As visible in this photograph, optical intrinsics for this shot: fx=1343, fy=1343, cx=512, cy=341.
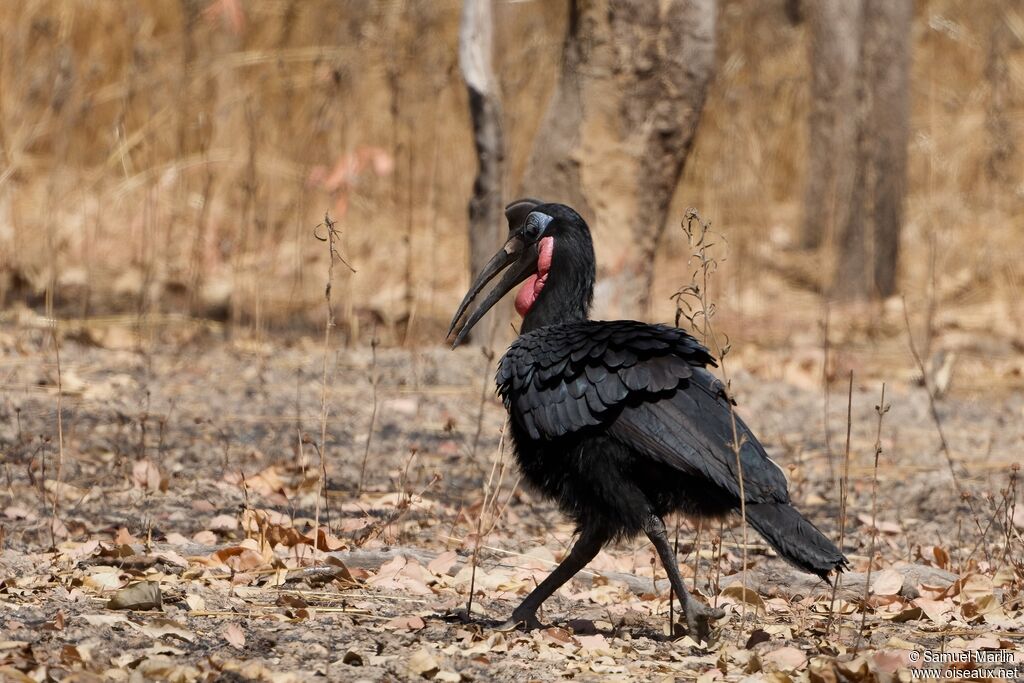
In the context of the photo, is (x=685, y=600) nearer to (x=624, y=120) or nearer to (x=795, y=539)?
(x=795, y=539)

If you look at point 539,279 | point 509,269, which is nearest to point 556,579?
point 539,279

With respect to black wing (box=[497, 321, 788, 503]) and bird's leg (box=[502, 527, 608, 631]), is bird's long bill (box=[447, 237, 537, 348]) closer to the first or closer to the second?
black wing (box=[497, 321, 788, 503])

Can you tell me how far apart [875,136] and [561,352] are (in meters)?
6.41

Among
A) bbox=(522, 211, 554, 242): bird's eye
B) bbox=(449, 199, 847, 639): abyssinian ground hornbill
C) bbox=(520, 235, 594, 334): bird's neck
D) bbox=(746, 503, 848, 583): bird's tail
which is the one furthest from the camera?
bbox=(522, 211, 554, 242): bird's eye

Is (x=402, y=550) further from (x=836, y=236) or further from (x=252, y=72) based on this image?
(x=252, y=72)

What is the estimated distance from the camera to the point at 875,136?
30.9ft

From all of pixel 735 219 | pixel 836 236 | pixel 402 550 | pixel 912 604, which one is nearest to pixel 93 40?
pixel 735 219

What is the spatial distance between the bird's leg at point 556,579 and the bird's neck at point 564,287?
0.75 meters

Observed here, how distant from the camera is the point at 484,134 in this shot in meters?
6.95

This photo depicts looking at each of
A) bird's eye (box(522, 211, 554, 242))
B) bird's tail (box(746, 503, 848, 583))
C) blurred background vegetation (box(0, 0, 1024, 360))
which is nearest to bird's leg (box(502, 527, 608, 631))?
bird's tail (box(746, 503, 848, 583))

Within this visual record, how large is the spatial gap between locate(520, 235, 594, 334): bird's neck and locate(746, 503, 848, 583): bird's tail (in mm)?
985

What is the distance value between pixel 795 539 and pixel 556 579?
0.70 m

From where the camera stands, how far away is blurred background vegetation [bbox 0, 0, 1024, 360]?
852 cm

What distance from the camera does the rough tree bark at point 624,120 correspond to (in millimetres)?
6484
